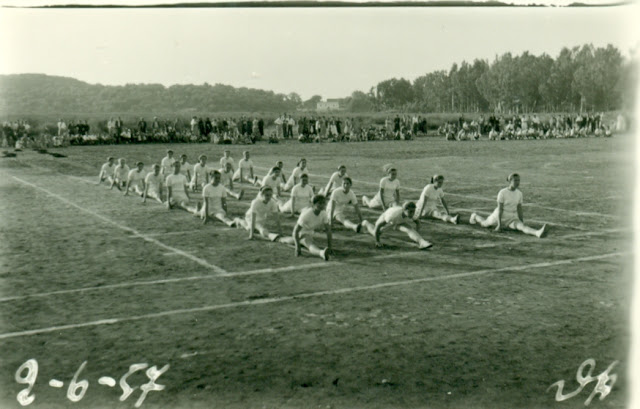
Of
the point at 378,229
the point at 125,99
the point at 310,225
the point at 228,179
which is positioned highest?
the point at 125,99

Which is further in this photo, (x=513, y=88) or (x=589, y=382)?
(x=513, y=88)

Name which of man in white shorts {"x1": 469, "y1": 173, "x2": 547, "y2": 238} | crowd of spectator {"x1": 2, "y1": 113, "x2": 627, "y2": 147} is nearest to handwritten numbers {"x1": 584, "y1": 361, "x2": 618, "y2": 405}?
man in white shorts {"x1": 469, "y1": 173, "x2": 547, "y2": 238}

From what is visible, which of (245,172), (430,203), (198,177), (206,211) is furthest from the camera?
(245,172)

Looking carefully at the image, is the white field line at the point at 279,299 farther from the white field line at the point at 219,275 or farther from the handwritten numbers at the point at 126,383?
the handwritten numbers at the point at 126,383

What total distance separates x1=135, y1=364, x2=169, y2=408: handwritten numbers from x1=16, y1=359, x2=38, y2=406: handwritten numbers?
1070mm

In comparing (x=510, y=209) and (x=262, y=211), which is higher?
(x=262, y=211)

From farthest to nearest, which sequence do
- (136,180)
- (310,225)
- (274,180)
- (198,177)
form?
1. (198,177)
2. (136,180)
3. (274,180)
4. (310,225)

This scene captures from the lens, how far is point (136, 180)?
22.8 meters

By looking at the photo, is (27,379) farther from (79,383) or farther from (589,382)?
(589,382)

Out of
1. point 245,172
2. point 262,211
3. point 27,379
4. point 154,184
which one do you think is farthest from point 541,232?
point 245,172

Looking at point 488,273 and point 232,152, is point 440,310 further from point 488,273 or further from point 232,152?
point 232,152

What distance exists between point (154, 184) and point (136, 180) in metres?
2.29

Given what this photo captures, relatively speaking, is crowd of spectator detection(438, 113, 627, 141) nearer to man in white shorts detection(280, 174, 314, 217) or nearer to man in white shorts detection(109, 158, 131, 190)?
man in white shorts detection(109, 158, 131, 190)

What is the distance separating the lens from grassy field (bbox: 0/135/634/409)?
6.66 m
